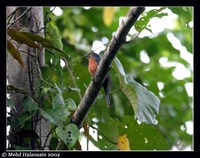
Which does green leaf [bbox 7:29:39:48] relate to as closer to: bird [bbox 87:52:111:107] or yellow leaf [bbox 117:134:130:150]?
bird [bbox 87:52:111:107]

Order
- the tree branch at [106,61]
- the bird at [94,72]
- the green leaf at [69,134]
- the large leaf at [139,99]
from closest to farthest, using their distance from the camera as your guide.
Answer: the tree branch at [106,61] → the green leaf at [69,134] → the large leaf at [139,99] → the bird at [94,72]

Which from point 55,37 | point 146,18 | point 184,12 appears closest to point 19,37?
point 55,37

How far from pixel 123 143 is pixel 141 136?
0.12 metres

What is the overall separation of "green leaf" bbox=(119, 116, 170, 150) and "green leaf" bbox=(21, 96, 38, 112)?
0.39 meters

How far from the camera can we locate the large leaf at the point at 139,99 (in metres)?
1.75

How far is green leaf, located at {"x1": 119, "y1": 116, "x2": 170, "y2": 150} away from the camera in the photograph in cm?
195

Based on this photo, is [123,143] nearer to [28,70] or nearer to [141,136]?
[141,136]

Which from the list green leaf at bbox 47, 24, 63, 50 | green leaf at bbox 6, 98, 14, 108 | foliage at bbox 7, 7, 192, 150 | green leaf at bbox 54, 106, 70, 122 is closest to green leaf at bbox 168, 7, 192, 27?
foliage at bbox 7, 7, 192, 150

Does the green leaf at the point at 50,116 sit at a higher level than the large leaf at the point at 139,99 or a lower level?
lower

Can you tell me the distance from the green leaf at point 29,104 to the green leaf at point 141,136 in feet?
1.27

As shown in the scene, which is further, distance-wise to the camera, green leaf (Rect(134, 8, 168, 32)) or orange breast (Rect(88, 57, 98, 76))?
orange breast (Rect(88, 57, 98, 76))
